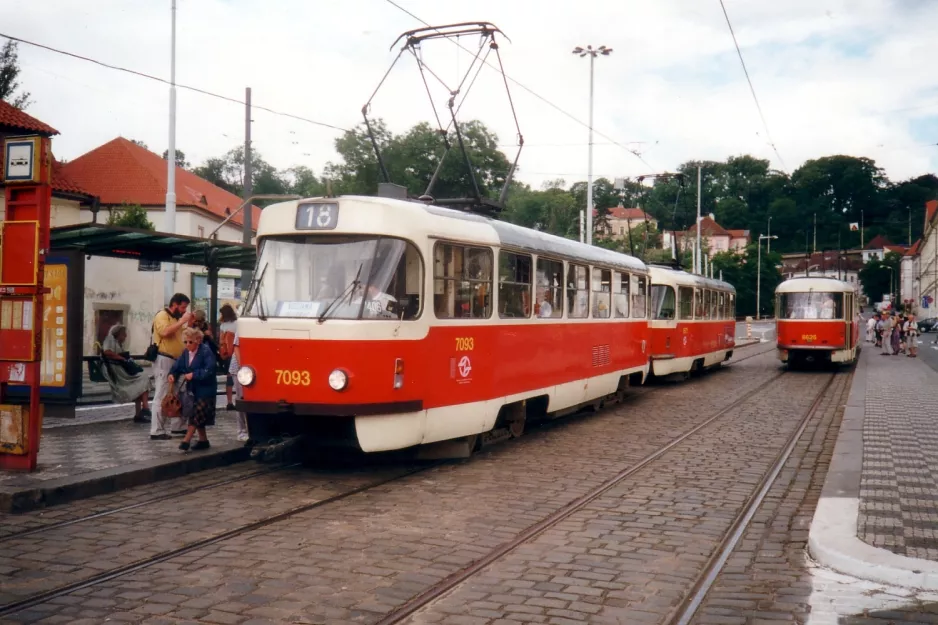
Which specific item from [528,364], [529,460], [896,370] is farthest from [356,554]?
[896,370]

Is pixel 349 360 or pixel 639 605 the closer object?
pixel 639 605

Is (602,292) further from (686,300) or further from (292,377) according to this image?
(686,300)

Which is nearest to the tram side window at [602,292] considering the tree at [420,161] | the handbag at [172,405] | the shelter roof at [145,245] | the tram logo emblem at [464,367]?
the tram logo emblem at [464,367]

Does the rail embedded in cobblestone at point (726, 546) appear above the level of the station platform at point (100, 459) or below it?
below

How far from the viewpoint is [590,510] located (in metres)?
8.23

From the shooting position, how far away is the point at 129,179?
49438mm

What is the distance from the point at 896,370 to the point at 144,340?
25.8 metres

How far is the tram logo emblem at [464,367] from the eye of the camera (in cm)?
1038

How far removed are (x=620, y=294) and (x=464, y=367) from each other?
704 cm

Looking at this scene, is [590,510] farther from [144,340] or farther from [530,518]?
[144,340]

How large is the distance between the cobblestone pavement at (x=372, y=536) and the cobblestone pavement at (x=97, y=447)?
56.1 inches

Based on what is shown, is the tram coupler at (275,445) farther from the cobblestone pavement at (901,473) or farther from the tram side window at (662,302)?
the tram side window at (662,302)

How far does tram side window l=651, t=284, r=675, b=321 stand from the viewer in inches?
868

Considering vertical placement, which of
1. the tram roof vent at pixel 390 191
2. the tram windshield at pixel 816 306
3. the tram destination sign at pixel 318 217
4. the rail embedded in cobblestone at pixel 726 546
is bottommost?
the rail embedded in cobblestone at pixel 726 546
